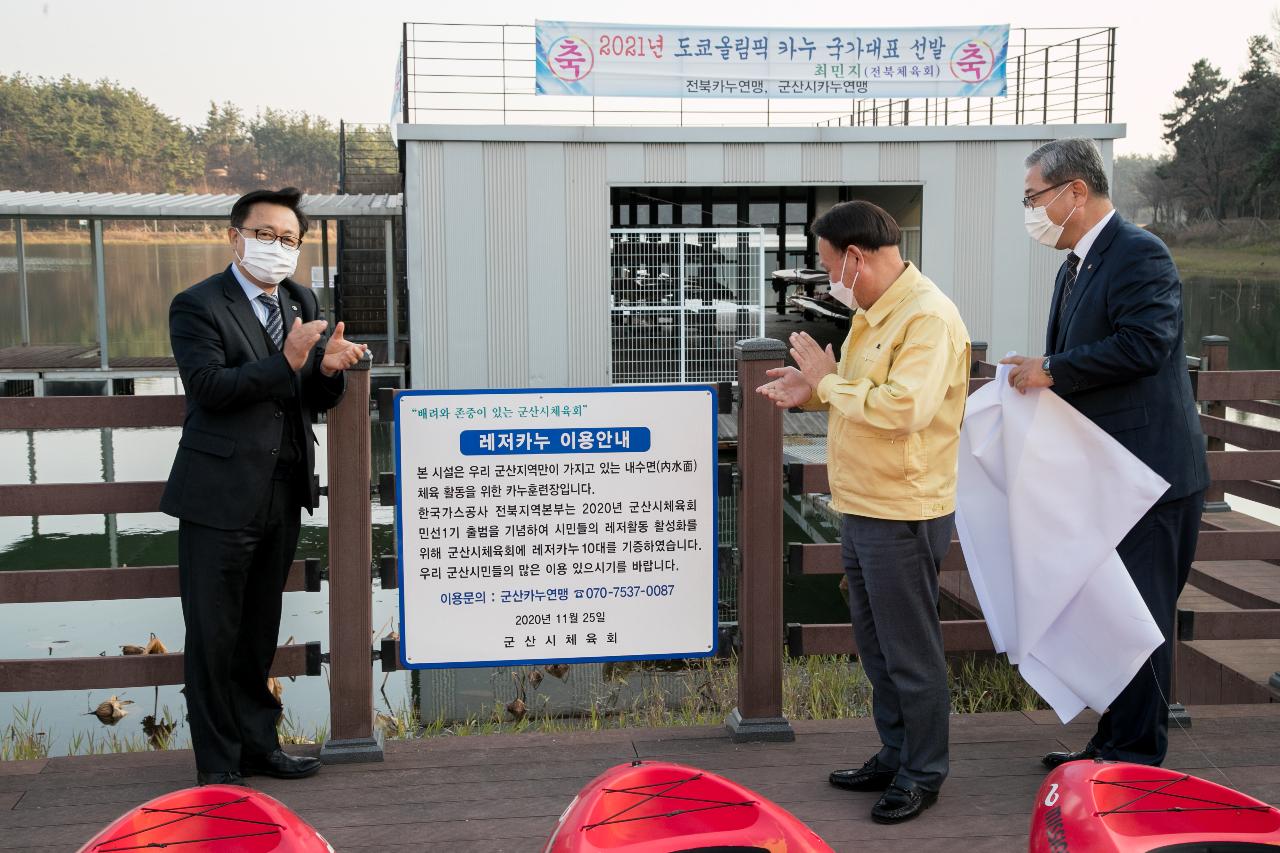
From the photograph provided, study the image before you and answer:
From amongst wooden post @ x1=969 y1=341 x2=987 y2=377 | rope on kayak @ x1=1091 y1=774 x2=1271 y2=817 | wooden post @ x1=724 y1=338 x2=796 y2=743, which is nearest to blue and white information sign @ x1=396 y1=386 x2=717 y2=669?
wooden post @ x1=724 y1=338 x2=796 y2=743

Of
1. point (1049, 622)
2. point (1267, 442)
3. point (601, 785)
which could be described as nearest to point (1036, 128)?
point (1267, 442)

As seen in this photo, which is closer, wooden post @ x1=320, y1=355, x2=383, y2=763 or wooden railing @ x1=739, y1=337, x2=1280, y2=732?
wooden post @ x1=320, y1=355, x2=383, y2=763

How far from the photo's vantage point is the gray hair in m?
3.35

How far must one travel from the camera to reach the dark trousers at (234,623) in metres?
3.36

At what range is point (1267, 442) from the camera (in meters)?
6.88

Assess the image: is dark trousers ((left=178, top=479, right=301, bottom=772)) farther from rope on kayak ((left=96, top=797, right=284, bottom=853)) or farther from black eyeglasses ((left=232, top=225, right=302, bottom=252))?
rope on kayak ((left=96, top=797, right=284, bottom=853))

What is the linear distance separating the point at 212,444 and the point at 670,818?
5.86ft

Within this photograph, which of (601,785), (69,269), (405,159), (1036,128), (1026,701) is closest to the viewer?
(601,785)

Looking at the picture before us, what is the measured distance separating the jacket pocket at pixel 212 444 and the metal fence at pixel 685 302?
11966 mm

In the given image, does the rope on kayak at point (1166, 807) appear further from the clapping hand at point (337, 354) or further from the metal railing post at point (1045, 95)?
the metal railing post at point (1045, 95)

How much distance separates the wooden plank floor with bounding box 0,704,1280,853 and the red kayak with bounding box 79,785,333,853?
1038mm

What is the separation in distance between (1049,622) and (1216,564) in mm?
3562

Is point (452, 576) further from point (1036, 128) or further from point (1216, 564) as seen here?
point (1036, 128)

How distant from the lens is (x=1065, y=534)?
342cm
